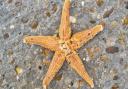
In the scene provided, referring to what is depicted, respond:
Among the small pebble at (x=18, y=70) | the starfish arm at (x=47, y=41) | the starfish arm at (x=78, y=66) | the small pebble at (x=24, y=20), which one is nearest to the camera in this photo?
the starfish arm at (x=78, y=66)

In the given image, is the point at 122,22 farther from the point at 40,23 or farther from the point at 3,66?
the point at 3,66

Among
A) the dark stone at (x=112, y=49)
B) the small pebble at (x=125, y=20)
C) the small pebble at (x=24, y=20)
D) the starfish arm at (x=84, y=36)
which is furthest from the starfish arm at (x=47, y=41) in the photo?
the small pebble at (x=125, y=20)

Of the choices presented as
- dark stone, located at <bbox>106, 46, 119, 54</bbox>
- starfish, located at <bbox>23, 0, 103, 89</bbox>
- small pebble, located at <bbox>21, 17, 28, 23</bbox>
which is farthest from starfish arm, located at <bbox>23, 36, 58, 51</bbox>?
dark stone, located at <bbox>106, 46, 119, 54</bbox>

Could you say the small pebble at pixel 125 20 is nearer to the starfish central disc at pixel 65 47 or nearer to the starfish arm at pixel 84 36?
the starfish arm at pixel 84 36

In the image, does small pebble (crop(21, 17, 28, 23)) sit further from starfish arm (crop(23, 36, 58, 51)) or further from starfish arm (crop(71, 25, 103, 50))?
starfish arm (crop(71, 25, 103, 50))

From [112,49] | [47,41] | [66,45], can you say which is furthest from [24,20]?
[112,49]

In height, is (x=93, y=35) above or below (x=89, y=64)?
above

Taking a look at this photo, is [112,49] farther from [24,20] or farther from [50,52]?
[24,20]

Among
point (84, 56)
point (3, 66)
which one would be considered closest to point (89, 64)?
A: point (84, 56)
